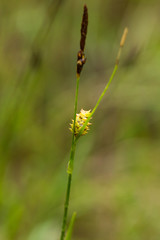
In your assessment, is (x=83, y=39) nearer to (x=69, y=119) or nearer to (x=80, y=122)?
(x=80, y=122)

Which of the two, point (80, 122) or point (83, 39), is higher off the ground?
point (83, 39)

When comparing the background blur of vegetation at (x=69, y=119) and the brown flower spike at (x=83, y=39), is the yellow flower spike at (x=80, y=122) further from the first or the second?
the background blur of vegetation at (x=69, y=119)

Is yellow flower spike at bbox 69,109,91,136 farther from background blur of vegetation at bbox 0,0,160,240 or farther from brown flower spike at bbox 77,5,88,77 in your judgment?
background blur of vegetation at bbox 0,0,160,240

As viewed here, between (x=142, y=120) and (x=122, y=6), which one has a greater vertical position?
(x=122, y=6)

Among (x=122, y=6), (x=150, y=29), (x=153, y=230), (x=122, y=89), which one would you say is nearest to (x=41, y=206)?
(x=153, y=230)

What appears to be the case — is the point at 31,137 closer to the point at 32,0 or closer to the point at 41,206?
the point at 41,206

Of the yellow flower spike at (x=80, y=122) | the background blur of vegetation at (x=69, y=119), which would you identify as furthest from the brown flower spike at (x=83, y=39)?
the background blur of vegetation at (x=69, y=119)

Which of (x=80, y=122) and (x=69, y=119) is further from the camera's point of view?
(x=69, y=119)

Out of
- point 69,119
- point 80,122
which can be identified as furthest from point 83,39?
point 69,119
